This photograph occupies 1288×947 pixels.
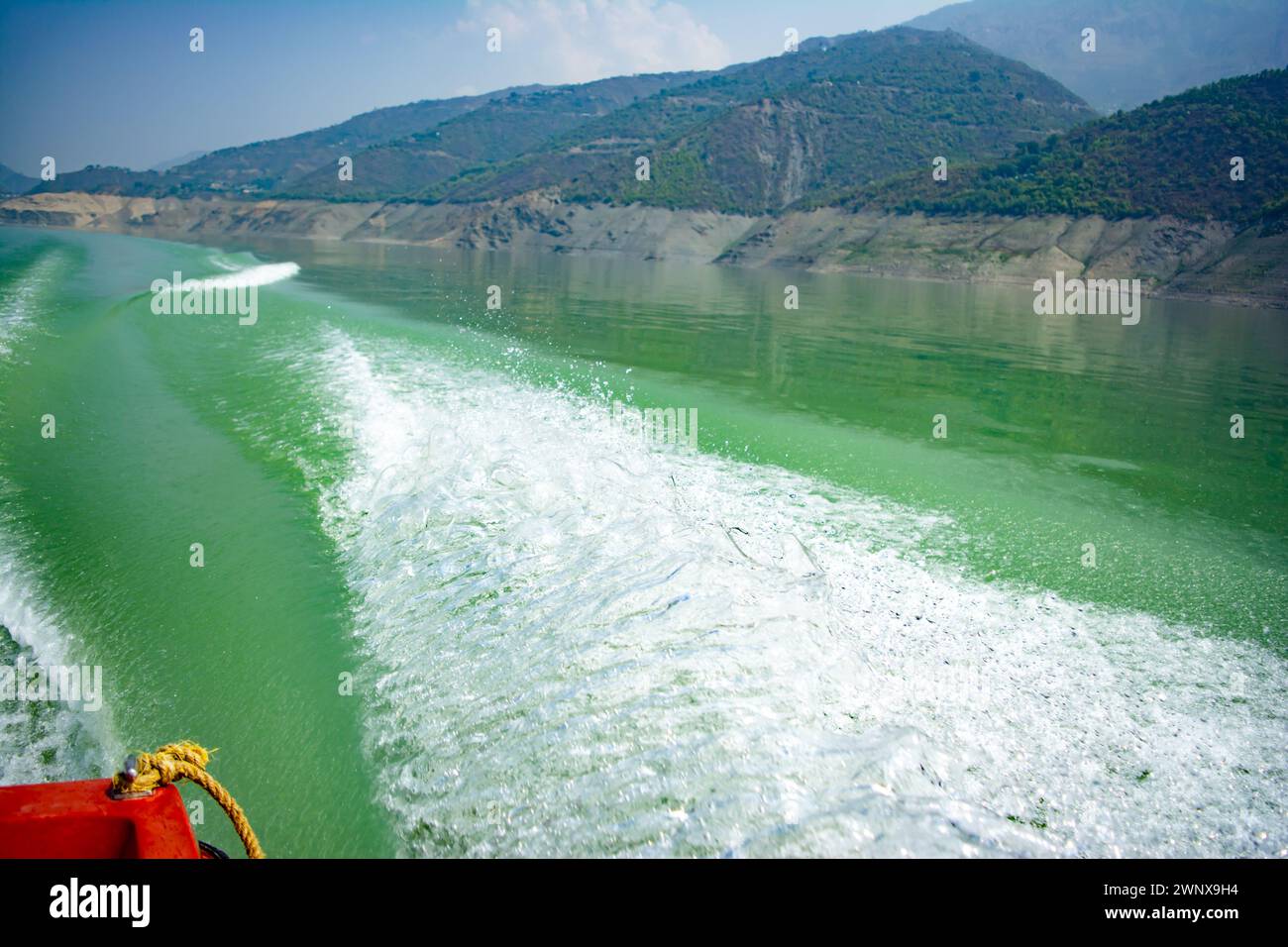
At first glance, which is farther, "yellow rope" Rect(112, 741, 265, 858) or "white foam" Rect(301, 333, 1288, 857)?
"white foam" Rect(301, 333, 1288, 857)

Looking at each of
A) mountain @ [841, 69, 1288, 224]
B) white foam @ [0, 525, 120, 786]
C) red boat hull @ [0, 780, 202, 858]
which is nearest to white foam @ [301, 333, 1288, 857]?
red boat hull @ [0, 780, 202, 858]

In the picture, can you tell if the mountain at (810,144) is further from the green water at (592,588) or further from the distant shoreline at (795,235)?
the green water at (592,588)

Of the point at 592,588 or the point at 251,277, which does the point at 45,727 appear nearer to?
the point at 592,588

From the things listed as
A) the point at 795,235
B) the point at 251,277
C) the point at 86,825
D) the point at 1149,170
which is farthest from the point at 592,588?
the point at 1149,170

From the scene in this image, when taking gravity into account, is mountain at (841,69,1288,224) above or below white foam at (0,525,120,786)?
above

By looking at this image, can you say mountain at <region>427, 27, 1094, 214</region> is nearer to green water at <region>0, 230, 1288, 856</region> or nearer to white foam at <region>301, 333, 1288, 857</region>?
green water at <region>0, 230, 1288, 856</region>

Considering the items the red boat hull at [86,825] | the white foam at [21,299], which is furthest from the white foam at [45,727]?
the white foam at [21,299]

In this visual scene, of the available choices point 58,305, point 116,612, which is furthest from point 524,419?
point 58,305
